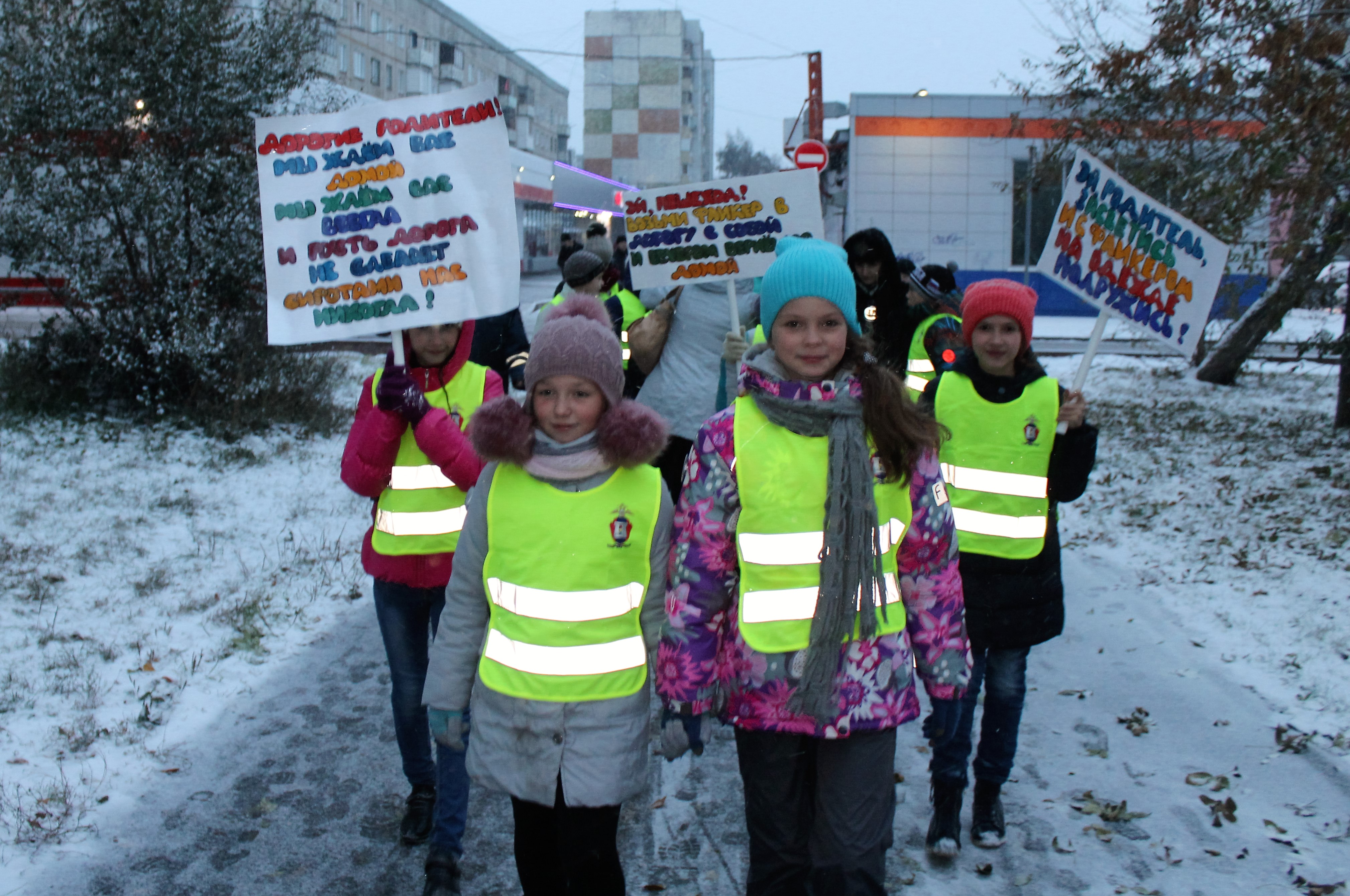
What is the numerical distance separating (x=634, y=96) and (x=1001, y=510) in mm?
86651

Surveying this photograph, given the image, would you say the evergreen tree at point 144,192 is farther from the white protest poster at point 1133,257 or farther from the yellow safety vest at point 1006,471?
the yellow safety vest at point 1006,471

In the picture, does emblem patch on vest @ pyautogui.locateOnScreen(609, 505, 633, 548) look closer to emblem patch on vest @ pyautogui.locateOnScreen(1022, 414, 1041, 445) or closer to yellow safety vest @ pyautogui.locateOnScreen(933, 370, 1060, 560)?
yellow safety vest @ pyautogui.locateOnScreen(933, 370, 1060, 560)

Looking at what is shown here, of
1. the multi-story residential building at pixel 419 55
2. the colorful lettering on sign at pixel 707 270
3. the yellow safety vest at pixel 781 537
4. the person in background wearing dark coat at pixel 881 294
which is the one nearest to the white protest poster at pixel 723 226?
the colorful lettering on sign at pixel 707 270

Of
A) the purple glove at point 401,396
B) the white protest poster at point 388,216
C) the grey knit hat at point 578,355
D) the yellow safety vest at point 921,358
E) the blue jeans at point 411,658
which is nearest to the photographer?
the grey knit hat at point 578,355

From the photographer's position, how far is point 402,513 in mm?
3832

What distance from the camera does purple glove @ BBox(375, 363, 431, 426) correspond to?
11.7 ft

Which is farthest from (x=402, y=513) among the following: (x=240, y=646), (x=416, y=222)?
(x=240, y=646)

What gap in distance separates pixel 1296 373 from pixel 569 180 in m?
36.4

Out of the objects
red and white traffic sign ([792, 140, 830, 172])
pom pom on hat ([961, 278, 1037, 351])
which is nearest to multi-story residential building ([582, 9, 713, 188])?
red and white traffic sign ([792, 140, 830, 172])

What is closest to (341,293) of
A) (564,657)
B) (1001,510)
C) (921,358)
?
(564,657)

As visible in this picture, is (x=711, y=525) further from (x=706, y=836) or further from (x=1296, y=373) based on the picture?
(x=1296, y=373)

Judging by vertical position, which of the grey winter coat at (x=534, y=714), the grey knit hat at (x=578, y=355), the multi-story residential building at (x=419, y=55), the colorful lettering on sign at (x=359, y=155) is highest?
the multi-story residential building at (x=419, y=55)

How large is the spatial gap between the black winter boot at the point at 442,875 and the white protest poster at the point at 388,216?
1.70 m

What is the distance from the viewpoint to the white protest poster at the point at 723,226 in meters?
5.82
